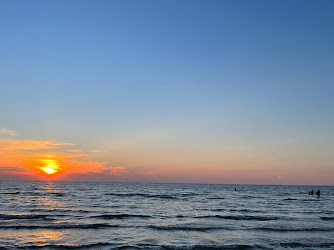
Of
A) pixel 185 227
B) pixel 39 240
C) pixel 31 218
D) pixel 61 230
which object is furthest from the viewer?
pixel 31 218

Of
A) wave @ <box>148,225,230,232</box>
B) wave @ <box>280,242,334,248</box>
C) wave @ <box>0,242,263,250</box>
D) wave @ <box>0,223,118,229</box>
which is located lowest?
wave @ <box>0,223,118,229</box>

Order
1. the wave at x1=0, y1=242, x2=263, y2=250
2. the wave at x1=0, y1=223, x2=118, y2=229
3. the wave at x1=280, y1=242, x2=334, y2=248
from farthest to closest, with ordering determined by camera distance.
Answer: the wave at x1=0, y1=223, x2=118, y2=229 < the wave at x1=280, y1=242, x2=334, y2=248 < the wave at x1=0, y1=242, x2=263, y2=250

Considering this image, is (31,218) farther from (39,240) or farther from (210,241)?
(210,241)

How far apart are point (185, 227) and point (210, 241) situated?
6.17 meters

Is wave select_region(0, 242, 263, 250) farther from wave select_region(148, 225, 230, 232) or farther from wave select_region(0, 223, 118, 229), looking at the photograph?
wave select_region(0, 223, 118, 229)

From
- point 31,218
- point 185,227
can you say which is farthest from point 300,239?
point 31,218

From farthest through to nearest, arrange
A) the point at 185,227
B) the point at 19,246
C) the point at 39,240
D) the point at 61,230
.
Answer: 1. the point at 185,227
2. the point at 61,230
3. the point at 39,240
4. the point at 19,246

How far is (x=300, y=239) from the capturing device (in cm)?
2264

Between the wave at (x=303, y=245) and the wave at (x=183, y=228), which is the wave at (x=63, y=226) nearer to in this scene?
the wave at (x=183, y=228)

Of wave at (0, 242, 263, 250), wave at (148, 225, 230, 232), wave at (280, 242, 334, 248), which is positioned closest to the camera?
wave at (0, 242, 263, 250)

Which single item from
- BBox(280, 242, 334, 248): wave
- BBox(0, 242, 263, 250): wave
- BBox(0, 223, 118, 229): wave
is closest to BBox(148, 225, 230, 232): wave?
BBox(0, 223, 118, 229): wave

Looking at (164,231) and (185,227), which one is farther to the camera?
(185,227)

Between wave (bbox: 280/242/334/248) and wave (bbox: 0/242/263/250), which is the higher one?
wave (bbox: 280/242/334/248)

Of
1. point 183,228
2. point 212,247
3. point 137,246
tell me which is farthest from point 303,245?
point 137,246
